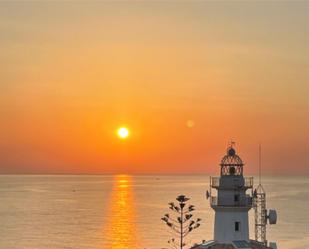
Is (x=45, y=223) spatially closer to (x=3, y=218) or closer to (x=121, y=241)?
(x=3, y=218)

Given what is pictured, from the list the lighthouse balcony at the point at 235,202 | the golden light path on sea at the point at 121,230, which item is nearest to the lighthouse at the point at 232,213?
the lighthouse balcony at the point at 235,202

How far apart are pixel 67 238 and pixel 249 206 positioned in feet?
223

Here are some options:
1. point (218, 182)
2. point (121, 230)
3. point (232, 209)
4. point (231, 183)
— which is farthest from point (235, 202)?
point (121, 230)

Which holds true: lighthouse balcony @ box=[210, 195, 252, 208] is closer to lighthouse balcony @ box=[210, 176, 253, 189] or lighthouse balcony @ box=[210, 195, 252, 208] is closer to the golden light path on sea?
lighthouse balcony @ box=[210, 176, 253, 189]

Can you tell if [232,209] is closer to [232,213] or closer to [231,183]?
[232,213]

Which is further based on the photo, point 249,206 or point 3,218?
point 3,218

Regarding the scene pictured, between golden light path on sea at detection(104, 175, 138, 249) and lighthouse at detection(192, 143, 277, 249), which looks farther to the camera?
golden light path on sea at detection(104, 175, 138, 249)

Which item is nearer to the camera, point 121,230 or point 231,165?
point 231,165

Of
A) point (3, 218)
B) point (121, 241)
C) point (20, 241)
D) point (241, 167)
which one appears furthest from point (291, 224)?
point (241, 167)

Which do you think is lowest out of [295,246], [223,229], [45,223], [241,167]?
[223,229]

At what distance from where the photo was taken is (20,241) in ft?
314

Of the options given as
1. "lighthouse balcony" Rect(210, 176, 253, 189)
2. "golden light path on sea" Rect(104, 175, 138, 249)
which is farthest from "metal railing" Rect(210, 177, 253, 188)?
"golden light path on sea" Rect(104, 175, 138, 249)

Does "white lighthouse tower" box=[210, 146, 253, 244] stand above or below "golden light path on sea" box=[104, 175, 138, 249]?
below

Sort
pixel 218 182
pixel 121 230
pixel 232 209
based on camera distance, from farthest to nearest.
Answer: pixel 121 230 < pixel 218 182 < pixel 232 209
